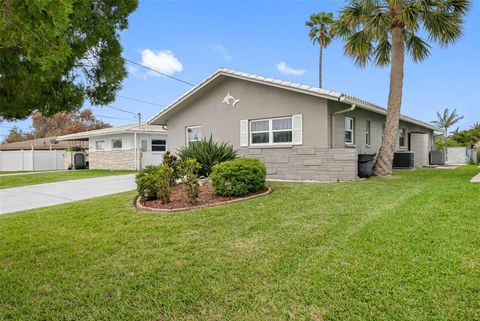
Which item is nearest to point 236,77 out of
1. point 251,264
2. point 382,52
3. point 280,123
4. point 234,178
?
point 280,123

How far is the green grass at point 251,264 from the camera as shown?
2703 millimetres

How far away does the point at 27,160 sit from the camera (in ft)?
86.4

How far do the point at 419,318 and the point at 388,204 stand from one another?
432cm

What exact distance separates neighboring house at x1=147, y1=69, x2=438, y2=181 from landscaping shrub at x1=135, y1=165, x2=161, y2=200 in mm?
5128

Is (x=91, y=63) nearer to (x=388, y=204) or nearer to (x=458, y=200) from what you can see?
(x=388, y=204)

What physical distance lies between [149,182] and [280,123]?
19.7 ft

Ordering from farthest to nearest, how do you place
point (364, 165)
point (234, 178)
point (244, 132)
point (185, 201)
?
point (244, 132), point (364, 165), point (234, 178), point (185, 201)

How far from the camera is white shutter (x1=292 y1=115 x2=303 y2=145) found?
36.6 feet

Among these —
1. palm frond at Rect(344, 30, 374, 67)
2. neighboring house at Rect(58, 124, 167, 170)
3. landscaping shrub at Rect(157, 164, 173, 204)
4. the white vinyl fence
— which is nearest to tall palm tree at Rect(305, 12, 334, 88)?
palm frond at Rect(344, 30, 374, 67)

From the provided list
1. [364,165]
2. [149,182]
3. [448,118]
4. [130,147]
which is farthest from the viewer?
[448,118]

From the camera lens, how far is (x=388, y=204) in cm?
641

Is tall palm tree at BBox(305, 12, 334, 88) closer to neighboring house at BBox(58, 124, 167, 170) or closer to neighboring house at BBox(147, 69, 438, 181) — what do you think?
neighboring house at BBox(147, 69, 438, 181)

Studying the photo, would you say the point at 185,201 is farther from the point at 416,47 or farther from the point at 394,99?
the point at 416,47

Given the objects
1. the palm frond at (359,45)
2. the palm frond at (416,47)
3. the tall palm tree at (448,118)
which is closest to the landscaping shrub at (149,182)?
the palm frond at (359,45)
